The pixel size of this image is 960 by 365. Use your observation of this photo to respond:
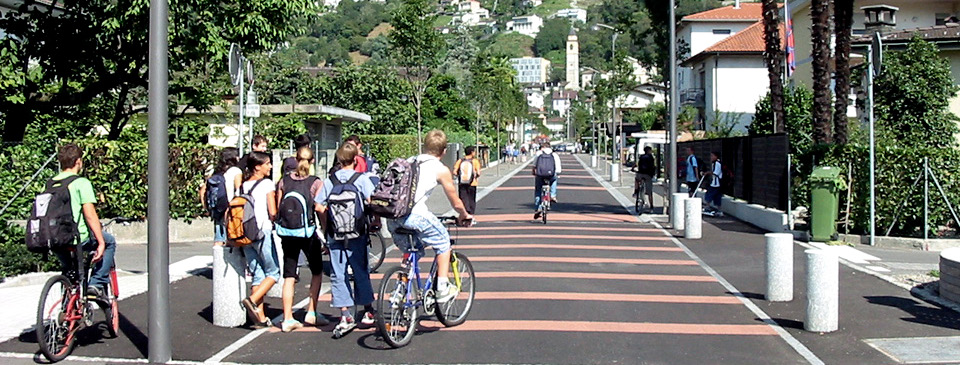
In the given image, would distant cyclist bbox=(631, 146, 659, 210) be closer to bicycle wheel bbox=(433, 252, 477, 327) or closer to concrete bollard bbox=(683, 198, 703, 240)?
concrete bollard bbox=(683, 198, 703, 240)

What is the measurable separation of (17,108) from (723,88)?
49.8m

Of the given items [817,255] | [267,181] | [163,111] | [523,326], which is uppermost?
[163,111]

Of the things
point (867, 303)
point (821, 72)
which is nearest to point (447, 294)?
point (867, 303)

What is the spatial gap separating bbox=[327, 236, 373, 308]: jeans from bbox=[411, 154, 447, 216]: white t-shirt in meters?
0.60

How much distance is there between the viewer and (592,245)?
15977 millimetres

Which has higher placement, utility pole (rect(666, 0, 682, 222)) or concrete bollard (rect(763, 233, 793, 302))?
utility pole (rect(666, 0, 682, 222))

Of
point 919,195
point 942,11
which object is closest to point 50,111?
point 919,195

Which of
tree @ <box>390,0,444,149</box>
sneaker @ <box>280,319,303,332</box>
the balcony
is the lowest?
sneaker @ <box>280,319,303,332</box>

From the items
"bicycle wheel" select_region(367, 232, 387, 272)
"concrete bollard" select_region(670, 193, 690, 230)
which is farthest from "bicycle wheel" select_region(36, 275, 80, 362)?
"concrete bollard" select_region(670, 193, 690, 230)

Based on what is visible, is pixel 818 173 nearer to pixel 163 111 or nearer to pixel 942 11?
pixel 163 111

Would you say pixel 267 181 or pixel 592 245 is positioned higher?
pixel 267 181

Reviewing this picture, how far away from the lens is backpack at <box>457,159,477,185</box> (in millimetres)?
17953

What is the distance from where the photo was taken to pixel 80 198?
7.66 m

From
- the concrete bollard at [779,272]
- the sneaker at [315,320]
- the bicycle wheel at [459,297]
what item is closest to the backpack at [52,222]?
the sneaker at [315,320]
